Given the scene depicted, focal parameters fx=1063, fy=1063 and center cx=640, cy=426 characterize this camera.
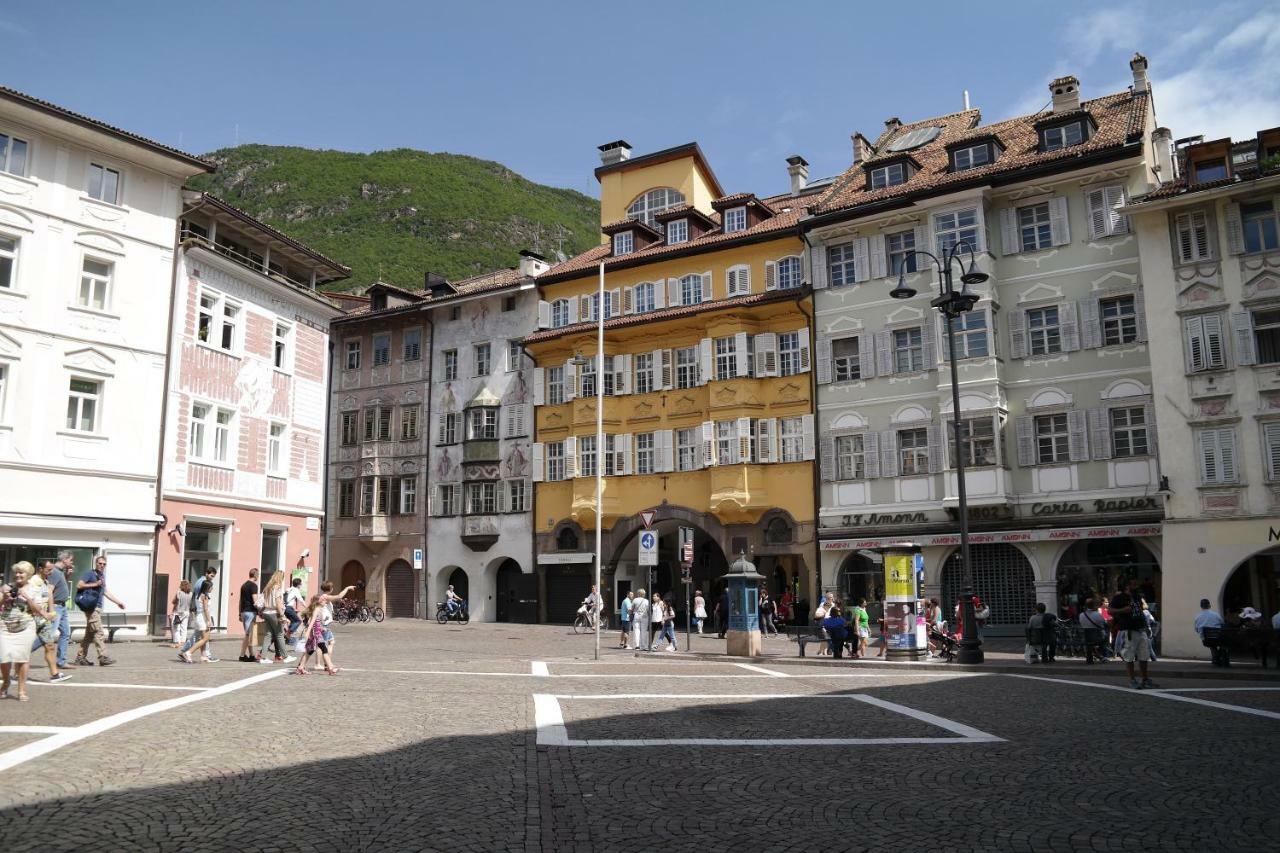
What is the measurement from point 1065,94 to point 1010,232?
20.7 ft

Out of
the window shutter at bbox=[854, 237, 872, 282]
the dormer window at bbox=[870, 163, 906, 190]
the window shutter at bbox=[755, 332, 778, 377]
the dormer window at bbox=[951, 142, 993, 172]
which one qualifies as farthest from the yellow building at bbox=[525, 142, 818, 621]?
the dormer window at bbox=[951, 142, 993, 172]

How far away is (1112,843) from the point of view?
6.86 m

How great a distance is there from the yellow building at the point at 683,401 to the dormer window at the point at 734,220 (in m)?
0.08

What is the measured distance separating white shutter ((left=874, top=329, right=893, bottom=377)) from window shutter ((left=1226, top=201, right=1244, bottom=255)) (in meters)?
10.4

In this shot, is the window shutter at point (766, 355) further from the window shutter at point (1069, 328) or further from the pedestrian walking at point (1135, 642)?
the pedestrian walking at point (1135, 642)

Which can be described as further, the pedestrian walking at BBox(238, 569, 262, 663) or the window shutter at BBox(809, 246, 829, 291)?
the window shutter at BBox(809, 246, 829, 291)

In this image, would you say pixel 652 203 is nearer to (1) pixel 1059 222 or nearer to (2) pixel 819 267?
(2) pixel 819 267

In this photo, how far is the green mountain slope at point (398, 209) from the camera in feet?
308

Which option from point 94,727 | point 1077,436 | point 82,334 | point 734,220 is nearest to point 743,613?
point 1077,436

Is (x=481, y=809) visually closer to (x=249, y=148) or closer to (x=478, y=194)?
(x=478, y=194)

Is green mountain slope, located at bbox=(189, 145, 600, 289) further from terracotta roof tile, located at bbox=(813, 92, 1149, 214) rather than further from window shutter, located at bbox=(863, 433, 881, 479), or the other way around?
window shutter, located at bbox=(863, 433, 881, 479)

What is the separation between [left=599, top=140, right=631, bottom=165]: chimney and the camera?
165 feet

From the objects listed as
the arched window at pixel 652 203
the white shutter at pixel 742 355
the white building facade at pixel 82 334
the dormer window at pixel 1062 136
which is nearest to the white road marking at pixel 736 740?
the white building facade at pixel 82 334

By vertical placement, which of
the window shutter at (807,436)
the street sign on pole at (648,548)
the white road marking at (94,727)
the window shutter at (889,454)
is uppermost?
the window shutter at (807,436)
